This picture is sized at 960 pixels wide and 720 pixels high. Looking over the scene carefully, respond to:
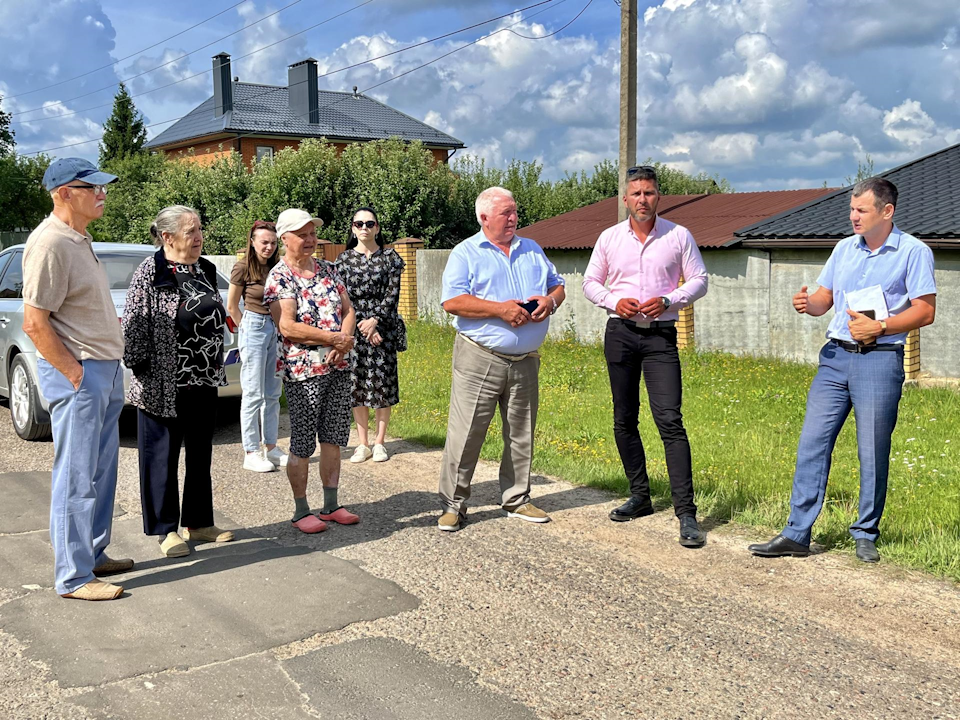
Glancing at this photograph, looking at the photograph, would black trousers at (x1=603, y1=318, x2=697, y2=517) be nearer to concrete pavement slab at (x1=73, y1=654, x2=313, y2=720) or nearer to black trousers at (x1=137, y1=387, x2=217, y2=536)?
black trousers at (x1=137, y1=387, x2=217, y2=536)

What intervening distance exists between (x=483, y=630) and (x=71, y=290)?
2440mm

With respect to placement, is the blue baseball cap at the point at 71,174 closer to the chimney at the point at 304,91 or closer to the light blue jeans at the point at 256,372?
the light blue jeans at the point at 256,372

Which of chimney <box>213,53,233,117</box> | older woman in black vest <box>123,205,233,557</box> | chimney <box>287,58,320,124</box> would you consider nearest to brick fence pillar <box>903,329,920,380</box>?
older woman in black vest <box>123,205,233,557</box>

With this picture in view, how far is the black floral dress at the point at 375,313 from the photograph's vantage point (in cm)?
749

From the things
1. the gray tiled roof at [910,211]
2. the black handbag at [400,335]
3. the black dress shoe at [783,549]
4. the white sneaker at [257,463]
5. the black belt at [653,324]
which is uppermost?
the gray tiled roof at [910,211]

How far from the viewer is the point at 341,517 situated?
5.89 metres

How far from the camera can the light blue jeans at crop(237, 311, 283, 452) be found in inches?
295

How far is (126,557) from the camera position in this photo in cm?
525

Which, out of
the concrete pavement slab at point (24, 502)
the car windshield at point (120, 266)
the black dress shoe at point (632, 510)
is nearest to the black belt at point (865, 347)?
the black dress shoe at point (632, 510)

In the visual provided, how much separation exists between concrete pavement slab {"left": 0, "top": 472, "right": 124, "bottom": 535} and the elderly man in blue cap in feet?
4.94

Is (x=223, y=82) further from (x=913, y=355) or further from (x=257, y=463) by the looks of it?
(x=257, y=463)

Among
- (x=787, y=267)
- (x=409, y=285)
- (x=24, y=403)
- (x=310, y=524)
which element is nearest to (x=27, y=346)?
(x=24, y=403)

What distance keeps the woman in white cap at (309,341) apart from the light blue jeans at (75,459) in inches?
43.6

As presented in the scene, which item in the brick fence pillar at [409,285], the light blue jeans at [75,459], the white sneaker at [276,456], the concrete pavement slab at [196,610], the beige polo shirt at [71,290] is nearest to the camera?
the concrete pavement slab at [196,610]
